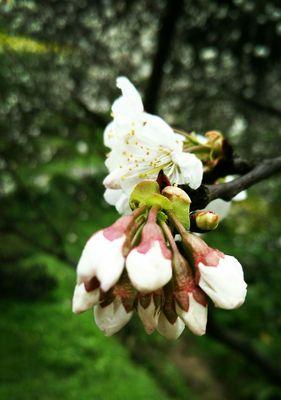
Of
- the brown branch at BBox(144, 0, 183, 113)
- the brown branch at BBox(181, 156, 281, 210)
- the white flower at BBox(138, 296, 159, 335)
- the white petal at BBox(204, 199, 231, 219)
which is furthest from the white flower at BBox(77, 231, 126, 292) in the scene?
the brown branch at BBox(144, 0, 183, 113)

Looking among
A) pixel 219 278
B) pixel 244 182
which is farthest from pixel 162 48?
pixel 219 278

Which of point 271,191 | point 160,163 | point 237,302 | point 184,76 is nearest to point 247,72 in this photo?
point 184,76

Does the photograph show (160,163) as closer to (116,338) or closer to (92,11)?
(92,11)

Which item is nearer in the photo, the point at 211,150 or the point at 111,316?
the point at 111,316

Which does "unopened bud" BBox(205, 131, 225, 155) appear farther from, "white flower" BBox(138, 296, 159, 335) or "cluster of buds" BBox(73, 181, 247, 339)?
"white flower" BBox(138, 296, 159, 335)

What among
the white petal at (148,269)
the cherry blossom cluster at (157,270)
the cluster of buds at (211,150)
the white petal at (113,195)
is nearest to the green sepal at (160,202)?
the cherry blossom cluster at (157,270)

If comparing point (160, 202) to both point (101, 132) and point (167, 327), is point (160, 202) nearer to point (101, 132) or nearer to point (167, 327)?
point (167, 327)
